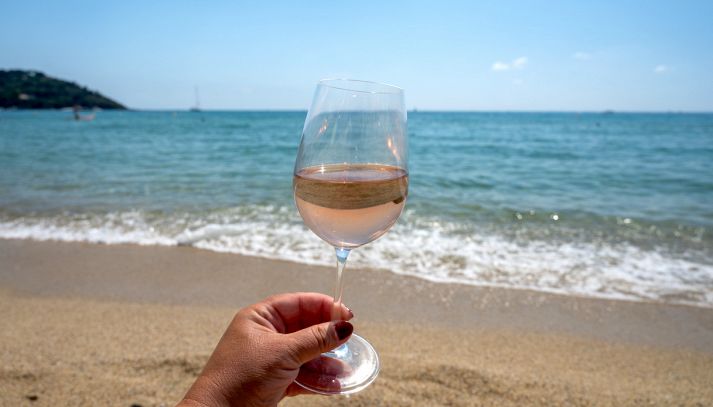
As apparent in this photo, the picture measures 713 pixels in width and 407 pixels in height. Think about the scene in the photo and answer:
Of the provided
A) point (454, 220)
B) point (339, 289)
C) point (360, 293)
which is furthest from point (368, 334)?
point (454, 220)

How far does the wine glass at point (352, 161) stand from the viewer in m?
1.26

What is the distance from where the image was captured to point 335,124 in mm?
1298

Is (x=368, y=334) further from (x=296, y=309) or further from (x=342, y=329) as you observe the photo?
(x=342, y=329)

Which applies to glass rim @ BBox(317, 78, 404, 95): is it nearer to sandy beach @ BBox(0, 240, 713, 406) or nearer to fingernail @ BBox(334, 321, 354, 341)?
fingernail @ BBox(334, 321, 354, 341)

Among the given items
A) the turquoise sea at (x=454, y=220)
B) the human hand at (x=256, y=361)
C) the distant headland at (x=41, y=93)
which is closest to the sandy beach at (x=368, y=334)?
the turquoise sea at (x=454, y=220)

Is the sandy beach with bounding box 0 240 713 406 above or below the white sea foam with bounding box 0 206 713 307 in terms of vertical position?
below

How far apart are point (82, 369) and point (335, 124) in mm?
2380

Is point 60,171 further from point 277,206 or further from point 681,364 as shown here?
point 681,364

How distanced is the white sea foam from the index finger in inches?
114

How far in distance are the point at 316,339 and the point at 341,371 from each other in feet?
1.02

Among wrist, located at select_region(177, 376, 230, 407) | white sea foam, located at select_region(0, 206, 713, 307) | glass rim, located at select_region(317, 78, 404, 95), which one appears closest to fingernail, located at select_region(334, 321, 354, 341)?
wrist, located at select_region(177, 376, 230, 407)

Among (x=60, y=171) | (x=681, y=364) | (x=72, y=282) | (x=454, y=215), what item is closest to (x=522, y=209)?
(x=454, y=215)

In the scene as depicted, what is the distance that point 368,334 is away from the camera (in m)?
3.26

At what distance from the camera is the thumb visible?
51.5 inches
